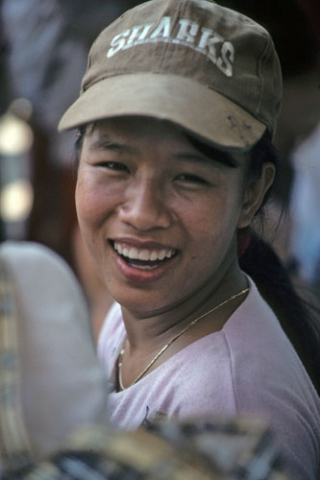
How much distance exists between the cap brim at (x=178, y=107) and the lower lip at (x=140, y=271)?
0.27m

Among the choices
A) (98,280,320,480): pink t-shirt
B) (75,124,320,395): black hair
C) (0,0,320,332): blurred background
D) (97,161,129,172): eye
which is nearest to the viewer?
(98,280,320,480): pink t-shirt

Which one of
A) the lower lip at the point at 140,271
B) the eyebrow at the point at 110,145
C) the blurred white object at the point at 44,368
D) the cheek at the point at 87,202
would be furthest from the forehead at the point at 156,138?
the blurred white object at the point at 44,368

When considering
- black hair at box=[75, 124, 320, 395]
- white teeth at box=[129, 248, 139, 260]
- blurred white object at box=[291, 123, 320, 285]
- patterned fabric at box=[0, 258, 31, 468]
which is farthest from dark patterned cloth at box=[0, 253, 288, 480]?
blurred white object at box=[291, 123, 320, 285]

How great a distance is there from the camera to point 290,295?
161 centimetres

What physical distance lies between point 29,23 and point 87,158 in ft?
6.33

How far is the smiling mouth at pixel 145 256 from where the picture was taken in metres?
1.20

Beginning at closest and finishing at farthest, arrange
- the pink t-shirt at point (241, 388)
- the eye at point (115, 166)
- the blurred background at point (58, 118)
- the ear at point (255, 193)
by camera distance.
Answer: the pink t-shirt at point (241, 388) → the eye at point (115, 166) → the ear at point (255, 193) → the blurred background at point (58, 118)

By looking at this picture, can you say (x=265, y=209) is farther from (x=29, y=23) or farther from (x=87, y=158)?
(x=29, y=23)

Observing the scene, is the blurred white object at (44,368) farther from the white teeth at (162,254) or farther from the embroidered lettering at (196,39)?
the embroidered lettering at (196,39)

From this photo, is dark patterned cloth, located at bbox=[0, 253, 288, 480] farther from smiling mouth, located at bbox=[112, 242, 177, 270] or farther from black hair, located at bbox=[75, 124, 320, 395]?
black hair, located at bbox=[75, 124, 320, 395]

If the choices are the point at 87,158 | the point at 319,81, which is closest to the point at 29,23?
the point at 319,81

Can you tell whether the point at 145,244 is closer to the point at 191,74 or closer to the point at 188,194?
the point at 188,194

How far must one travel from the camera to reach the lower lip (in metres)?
1.21

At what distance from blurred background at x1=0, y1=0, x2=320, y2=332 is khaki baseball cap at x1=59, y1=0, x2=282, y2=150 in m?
0.41
